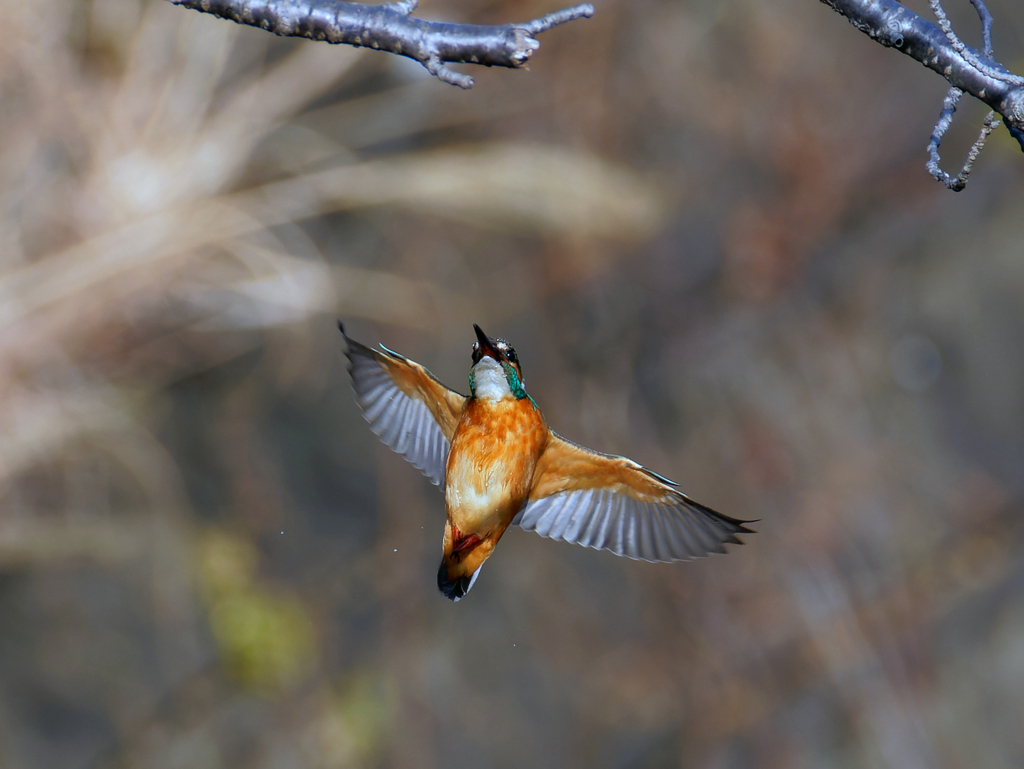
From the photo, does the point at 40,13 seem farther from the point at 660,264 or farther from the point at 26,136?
the point at 660,264

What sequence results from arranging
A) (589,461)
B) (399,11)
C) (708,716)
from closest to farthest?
1. (399,11)
2. (589,461)
3. (708,716)

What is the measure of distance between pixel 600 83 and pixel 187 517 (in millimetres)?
3413

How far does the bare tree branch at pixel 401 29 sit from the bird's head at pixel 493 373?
673 mm

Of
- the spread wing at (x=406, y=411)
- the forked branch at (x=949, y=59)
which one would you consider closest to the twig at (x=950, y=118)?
the forked branch at (x=949, y=59)

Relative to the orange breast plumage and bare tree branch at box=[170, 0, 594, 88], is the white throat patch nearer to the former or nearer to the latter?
the orange breast plumage

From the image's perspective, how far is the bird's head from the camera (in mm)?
1591

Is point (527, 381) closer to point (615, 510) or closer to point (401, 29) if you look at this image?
point (615, 510)

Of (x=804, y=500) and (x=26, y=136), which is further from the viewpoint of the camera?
(x=804, y=500)

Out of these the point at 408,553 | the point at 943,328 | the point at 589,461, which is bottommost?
the point at 408,553

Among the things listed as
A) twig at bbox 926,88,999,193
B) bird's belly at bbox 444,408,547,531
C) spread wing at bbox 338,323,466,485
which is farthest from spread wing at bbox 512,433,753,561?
twig at bbox 926,88,999,193

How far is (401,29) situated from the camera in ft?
3.24

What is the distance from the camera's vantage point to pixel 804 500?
443cm

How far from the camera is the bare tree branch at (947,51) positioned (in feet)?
3.19

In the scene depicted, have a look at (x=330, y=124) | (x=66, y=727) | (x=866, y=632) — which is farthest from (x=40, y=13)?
(x=866, y=632)
